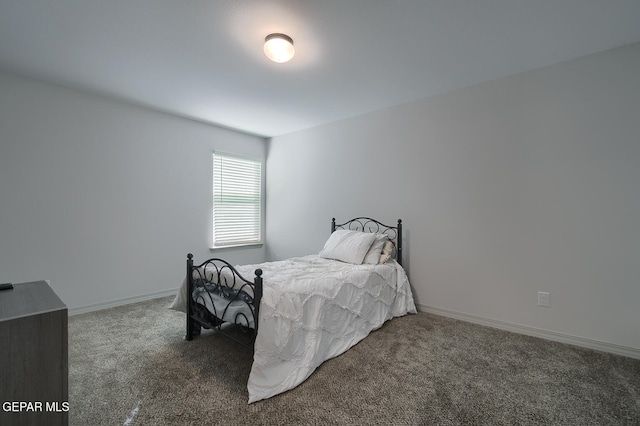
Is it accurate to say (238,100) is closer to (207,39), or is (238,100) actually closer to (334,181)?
(207,39)

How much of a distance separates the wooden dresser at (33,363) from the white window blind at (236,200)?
327cm

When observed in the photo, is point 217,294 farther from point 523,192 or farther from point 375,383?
point 523,192

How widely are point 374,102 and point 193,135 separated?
2.55 m

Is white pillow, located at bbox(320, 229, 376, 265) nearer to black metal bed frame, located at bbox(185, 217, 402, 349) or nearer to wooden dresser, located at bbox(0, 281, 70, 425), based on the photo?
black metal bed frame, located at bbox(185, 217, 402, 349)

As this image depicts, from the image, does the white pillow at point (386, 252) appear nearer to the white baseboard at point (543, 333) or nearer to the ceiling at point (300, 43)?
the white baseboard at point (543, 333)

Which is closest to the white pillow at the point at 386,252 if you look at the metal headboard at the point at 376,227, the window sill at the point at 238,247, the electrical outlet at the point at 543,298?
the metal headboard at the point at 376,227

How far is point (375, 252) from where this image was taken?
3168 mm

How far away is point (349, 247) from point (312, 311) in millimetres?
1205

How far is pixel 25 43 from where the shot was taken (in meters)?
2.29

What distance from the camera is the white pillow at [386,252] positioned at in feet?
10.3

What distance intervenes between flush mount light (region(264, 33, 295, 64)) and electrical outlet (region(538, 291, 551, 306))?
9.83 ft

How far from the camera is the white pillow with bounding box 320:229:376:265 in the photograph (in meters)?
3.12

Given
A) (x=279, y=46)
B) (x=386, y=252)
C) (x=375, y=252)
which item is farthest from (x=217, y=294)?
(x=279, y=46)

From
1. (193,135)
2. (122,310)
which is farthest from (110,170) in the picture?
(122,310)
